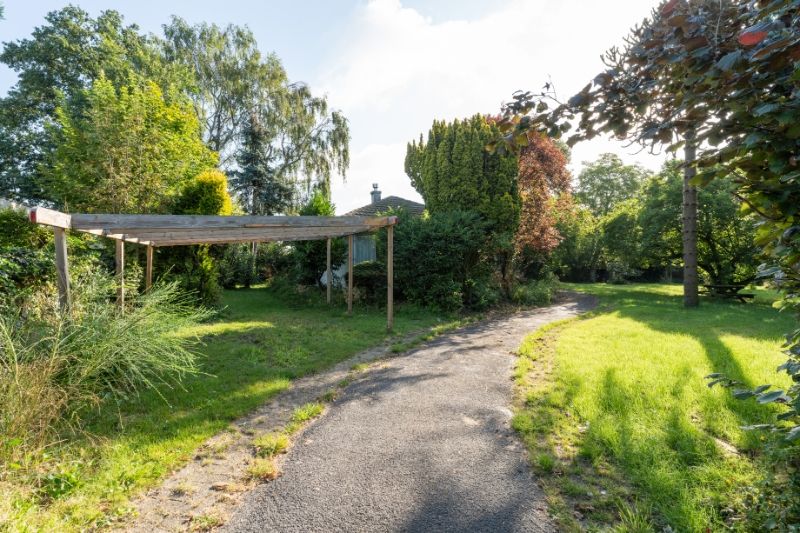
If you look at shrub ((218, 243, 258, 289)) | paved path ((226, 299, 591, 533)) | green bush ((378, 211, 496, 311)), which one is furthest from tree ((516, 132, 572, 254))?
shrub ((218, 243, 258, 289))

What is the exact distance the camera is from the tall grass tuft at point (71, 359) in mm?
2693

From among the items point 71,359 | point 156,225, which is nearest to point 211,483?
point 71,359

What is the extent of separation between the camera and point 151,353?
3.90 meters

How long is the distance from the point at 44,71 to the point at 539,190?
79.1 ft

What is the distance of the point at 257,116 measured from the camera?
64.3ft

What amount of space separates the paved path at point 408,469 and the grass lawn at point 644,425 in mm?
257

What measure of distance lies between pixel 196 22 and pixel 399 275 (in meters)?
18.1

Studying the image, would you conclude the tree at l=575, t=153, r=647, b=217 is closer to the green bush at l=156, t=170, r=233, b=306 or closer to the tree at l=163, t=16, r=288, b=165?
the tree at l=163, t=16, r=288, b=165

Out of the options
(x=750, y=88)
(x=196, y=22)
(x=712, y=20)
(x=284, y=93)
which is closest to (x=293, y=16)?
(x=712, y=20)

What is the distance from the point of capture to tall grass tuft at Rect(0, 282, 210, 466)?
2.69 meters

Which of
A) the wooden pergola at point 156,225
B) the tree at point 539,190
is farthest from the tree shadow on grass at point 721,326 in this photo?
the wooden pergola at point 156,225

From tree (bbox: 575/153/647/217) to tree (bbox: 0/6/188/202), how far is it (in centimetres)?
3248

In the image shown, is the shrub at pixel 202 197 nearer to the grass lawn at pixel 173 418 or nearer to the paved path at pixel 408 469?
the grass lawn at pixel 173 418

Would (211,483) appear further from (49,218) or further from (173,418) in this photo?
(49,218)
